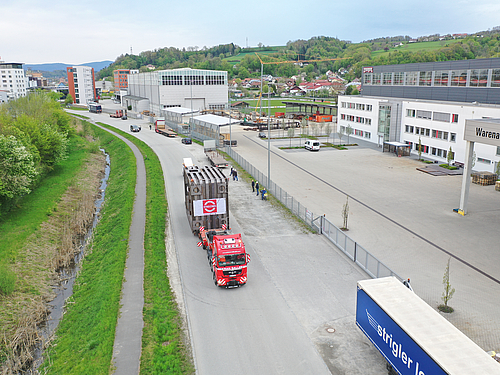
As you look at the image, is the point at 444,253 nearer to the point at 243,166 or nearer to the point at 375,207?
the point at 375,207

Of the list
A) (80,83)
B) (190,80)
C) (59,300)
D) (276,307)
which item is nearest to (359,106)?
(190,80)

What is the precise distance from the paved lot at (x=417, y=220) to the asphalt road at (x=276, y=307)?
11.6 feet

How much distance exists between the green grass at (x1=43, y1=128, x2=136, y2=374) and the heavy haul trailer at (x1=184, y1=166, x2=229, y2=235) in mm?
4653

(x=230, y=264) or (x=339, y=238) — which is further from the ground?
(x=230, y=264)

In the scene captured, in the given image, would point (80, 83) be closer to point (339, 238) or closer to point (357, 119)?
point (357, 119)

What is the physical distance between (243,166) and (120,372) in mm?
33825

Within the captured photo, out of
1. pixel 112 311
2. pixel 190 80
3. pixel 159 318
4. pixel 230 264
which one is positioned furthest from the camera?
pixel 190 80

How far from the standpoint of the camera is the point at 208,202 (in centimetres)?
2502

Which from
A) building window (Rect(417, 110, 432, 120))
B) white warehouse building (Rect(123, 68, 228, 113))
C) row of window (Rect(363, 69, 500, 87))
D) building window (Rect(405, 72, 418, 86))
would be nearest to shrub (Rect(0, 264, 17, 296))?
building window (Rect(417, 110, 432, 120))

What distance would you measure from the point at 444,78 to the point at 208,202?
41687 millimetres

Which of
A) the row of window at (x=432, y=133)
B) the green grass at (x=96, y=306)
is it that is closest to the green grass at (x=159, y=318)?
the green grass at (x=96, y=306)

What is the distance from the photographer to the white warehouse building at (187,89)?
94688 mm

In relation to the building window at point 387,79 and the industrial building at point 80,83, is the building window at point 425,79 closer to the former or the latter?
the building window at point 387,79

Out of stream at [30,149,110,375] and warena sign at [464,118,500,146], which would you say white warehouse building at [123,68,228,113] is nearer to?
stream at [30,149,110,375]
